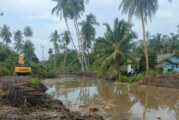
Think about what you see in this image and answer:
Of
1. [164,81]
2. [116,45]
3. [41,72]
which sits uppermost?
[116,45]

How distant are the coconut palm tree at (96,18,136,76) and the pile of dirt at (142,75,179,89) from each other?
5388mm

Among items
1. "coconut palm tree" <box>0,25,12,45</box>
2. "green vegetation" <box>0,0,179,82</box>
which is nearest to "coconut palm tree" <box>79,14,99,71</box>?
"green vegetation" <box>0,0,179,82</box>

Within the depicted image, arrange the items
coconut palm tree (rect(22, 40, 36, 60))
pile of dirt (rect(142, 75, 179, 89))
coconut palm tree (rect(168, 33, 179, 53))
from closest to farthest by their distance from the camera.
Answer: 1. pile of dirt (rect(142, 75, 179, 89))
2. coconut palm tree (rect(168, 33, 179, 53))
3. coconut palm tree (rect(22, 40, 36, 60))

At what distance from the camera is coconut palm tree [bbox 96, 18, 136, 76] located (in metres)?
32.0

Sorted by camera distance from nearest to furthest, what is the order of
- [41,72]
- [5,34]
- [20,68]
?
1. [20,68]
2. [41,72]
3. [5,34]

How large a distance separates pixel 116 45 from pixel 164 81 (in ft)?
27.2

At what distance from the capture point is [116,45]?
3222 cm

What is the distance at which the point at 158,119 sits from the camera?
442 inches

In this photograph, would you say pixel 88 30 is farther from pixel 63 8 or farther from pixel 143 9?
pixel 143 9

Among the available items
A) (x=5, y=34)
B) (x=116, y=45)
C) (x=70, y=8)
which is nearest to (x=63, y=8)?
(x=70, y=8)

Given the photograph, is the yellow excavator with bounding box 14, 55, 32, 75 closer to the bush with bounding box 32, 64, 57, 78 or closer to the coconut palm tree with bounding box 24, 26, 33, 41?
the bush with bounding box 32, 64, 57, 78

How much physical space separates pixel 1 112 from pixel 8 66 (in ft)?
78.8

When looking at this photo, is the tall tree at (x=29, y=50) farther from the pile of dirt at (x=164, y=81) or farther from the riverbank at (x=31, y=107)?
the riverbank at (x=31, y=107)

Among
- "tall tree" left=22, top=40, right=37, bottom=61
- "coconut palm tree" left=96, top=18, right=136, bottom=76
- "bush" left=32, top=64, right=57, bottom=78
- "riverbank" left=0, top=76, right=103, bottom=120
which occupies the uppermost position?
"tall tree" left=22, top=40, right=37, bottom=61
